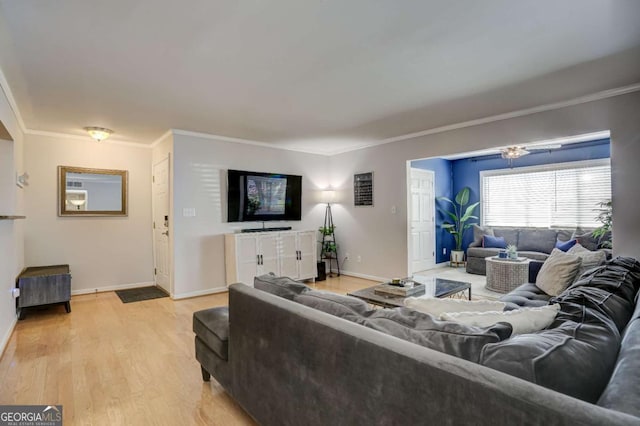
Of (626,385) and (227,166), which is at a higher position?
(227,166)

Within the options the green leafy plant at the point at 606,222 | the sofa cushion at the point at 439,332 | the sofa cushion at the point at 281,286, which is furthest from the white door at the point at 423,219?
the sofa cushion at the point at 439,332

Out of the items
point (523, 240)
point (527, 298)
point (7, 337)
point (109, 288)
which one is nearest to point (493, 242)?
point (523, 240)

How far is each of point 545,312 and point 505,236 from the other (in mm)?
5811

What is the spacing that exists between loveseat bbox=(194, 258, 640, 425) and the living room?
2.32 metres

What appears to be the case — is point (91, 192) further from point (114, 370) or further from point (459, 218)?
point (459, 218)

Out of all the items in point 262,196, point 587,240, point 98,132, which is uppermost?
point 98,132

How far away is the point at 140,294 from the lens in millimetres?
4809

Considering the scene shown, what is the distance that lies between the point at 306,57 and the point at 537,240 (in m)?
5.53

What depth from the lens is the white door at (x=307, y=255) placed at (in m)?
5.48

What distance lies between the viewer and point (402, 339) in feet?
3.62

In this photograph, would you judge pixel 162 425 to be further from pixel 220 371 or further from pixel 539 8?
pixel 539 8

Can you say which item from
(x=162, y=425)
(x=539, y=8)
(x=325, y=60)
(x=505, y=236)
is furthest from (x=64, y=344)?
(x=505, y=236)

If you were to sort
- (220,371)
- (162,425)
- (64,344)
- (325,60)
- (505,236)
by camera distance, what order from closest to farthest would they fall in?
(162,425), (220,371), (325,60), (64,344), (505,236)

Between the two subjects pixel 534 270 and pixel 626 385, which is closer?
pixel 626 385
